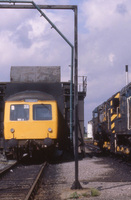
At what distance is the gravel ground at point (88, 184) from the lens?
8.80m

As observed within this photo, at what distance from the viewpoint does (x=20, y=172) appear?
46.1 ft

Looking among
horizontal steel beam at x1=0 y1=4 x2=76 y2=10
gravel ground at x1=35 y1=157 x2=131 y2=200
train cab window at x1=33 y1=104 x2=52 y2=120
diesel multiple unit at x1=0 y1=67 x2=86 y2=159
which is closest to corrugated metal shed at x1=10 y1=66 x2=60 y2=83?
diesel multiple unit at x1=0 y1=67 x2=86 y2=159

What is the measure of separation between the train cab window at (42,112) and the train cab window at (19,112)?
1.17 feet

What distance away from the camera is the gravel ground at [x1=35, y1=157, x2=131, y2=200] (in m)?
8.80

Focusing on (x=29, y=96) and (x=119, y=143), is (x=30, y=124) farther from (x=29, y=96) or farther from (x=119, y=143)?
(x=119, y=143)

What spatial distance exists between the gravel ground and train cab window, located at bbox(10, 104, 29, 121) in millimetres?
2957

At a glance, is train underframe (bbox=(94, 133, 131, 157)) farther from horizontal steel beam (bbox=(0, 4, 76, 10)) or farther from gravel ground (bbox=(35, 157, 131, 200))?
horizontal steel beam (bbox=(0, 4, 76, 10))

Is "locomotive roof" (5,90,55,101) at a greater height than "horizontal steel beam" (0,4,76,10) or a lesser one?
lesser

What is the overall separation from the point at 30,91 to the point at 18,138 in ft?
8.16

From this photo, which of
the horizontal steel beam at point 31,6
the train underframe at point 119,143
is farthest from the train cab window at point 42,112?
the horizontal steel beam at point 31,6

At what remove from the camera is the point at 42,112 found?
654 inches

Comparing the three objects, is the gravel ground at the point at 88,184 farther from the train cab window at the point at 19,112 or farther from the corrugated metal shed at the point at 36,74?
the corrugated metal shed at the point at 36,74

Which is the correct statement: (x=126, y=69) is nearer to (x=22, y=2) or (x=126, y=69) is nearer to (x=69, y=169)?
(x=69, y=169)

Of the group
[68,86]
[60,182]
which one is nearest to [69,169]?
[60,182]
